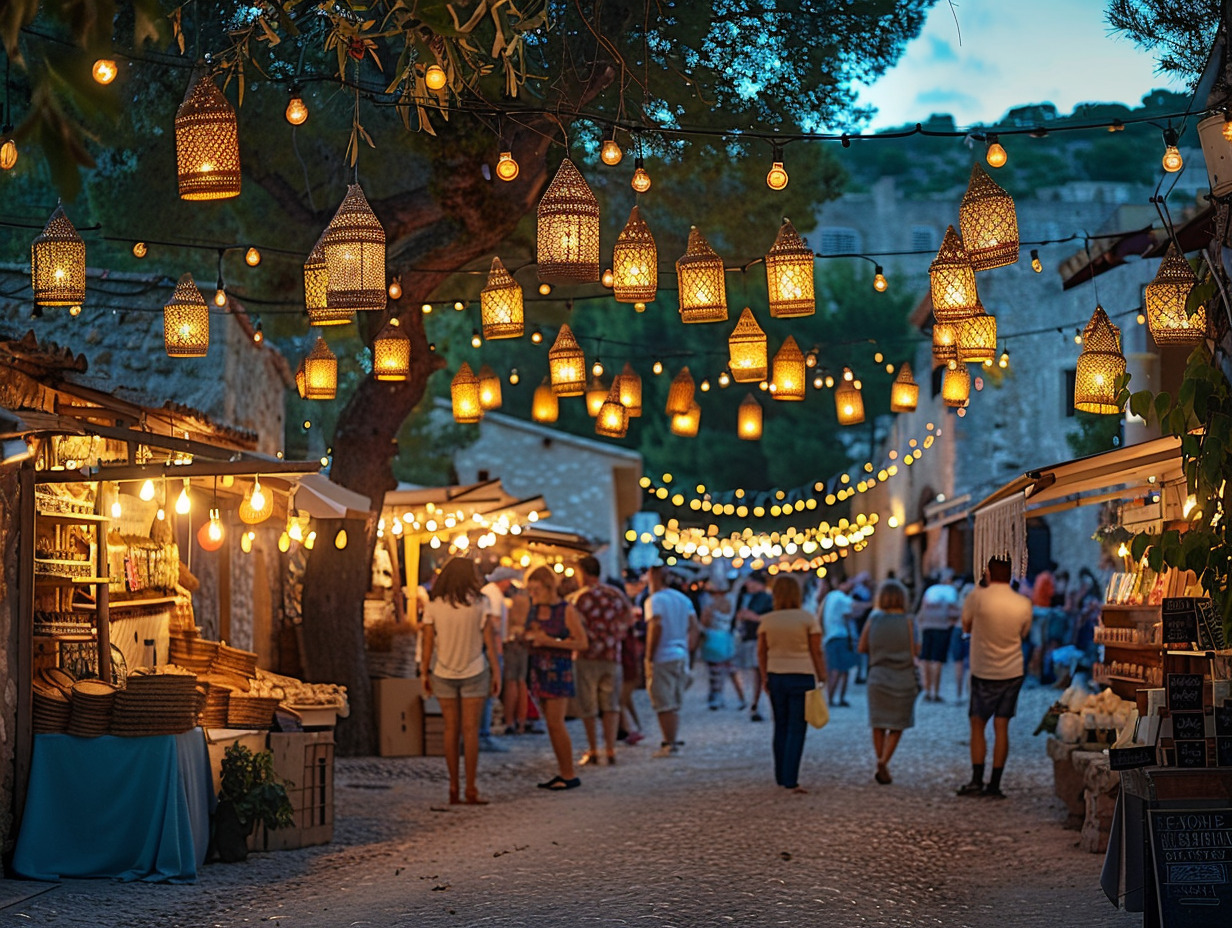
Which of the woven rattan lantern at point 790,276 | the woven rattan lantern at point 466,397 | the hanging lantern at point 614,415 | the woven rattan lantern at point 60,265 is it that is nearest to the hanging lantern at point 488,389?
the woven rattan lantern at point 466,397

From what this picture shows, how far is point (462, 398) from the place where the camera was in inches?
452

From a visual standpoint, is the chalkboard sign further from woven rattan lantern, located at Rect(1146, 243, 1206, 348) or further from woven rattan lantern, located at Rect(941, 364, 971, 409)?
woven rattan lantern, located at Rect(941, 364, 971, 409)

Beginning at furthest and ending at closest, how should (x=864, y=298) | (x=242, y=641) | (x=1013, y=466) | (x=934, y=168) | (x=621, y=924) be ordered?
1. (x=934, y=168)
2. (x=864, y=298)
3. (x=1013, y=466)
4. (x=242, y=641)
5. (x=621, y=924)

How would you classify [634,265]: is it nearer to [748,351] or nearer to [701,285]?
[701,285]

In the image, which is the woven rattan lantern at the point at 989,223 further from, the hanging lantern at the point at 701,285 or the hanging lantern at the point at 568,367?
the hanging lantern at the point at 568,367

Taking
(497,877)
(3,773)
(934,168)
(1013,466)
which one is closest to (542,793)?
(497,877)

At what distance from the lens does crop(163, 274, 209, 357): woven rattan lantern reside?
903 cm

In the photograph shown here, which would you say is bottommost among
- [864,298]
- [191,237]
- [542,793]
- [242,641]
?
[542,793]

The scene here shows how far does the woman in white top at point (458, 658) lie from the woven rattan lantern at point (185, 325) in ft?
8.62

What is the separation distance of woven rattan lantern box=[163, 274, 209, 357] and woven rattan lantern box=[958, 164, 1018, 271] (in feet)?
14.7

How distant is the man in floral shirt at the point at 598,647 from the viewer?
13.1 metres

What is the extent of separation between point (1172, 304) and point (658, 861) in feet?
12.8

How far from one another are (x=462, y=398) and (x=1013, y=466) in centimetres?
2010

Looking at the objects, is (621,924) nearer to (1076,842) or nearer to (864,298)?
(1076,842)
